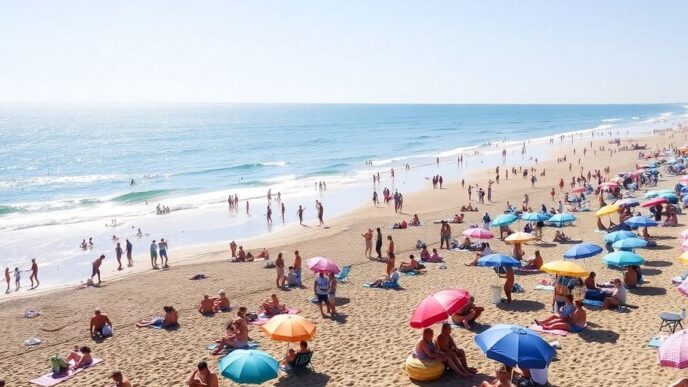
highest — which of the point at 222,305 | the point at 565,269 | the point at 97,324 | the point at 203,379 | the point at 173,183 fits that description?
the point at 565,269

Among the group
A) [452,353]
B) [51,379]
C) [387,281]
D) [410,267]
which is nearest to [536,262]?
[410,267]

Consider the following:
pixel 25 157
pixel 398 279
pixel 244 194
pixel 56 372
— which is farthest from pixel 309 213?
pixel 25 157

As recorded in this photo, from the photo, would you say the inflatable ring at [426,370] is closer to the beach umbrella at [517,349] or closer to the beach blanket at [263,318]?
the beach umbrella at [517,349]

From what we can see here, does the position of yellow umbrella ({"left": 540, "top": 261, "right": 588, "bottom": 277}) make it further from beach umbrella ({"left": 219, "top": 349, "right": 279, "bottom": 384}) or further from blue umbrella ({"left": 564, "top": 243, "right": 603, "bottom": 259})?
beach umbrella ({"left": 219, "top": 349, "right": 279, "bottom": 384})

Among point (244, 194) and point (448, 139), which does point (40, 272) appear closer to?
point (244, 194)

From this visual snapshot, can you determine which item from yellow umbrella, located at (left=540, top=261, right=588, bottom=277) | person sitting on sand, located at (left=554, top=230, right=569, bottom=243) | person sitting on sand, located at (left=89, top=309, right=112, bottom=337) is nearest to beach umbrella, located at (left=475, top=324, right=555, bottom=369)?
yellow umbrella, located at (left=540, top=261, right=588, bottom=277)

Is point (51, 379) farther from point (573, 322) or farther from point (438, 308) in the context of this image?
point (573, 322)
